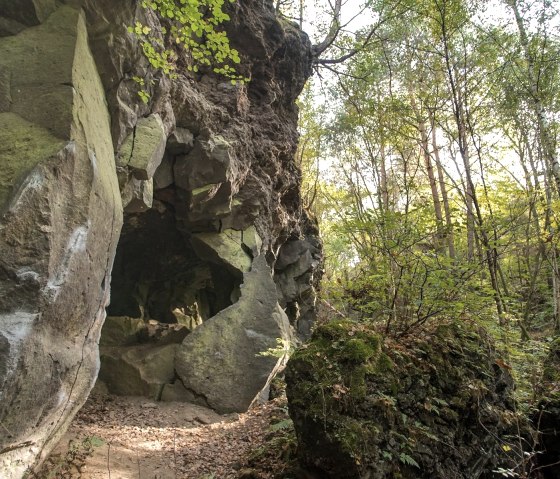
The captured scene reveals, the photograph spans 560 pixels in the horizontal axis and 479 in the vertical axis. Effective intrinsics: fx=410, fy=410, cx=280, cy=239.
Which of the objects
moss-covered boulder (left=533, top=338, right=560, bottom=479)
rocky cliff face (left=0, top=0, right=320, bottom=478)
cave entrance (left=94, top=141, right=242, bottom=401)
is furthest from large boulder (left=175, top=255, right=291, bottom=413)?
moss-covered boulder (left=533, top=338, right=560, bottom=479)

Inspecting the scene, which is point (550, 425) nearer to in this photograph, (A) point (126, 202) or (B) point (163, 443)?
(B) point (163, 443)

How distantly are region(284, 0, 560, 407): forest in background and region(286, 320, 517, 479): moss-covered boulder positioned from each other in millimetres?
568

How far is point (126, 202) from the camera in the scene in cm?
671

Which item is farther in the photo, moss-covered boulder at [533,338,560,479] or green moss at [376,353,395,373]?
moss-covered boulder at [533,338,560,479]

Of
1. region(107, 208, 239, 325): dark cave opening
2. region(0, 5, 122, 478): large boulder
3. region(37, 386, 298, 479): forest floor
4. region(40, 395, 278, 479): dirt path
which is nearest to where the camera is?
region(0, 5, 122, 478): large boulder

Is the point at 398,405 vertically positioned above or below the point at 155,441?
above

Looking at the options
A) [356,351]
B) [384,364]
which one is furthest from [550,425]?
[356,351]

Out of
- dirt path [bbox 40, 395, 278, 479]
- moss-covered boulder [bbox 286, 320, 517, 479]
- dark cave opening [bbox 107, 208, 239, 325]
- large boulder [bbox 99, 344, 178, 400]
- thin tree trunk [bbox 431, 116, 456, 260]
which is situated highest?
thin tree trunk [bbox 431, 116, 456, 260]

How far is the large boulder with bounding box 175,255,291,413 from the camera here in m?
8.00

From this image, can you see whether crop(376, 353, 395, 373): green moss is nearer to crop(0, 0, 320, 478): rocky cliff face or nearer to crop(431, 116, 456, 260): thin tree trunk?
crop(431, 116, 456, 260): thin tree trunk

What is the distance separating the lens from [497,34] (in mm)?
9977

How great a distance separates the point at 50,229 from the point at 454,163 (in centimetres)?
1241

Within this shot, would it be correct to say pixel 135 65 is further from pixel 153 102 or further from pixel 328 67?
pixel 328 67

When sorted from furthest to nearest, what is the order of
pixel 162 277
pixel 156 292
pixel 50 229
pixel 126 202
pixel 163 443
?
pixel 156 292, pixel 162 277, pixel 126 202, pixel 163 443, pixel 50 229
